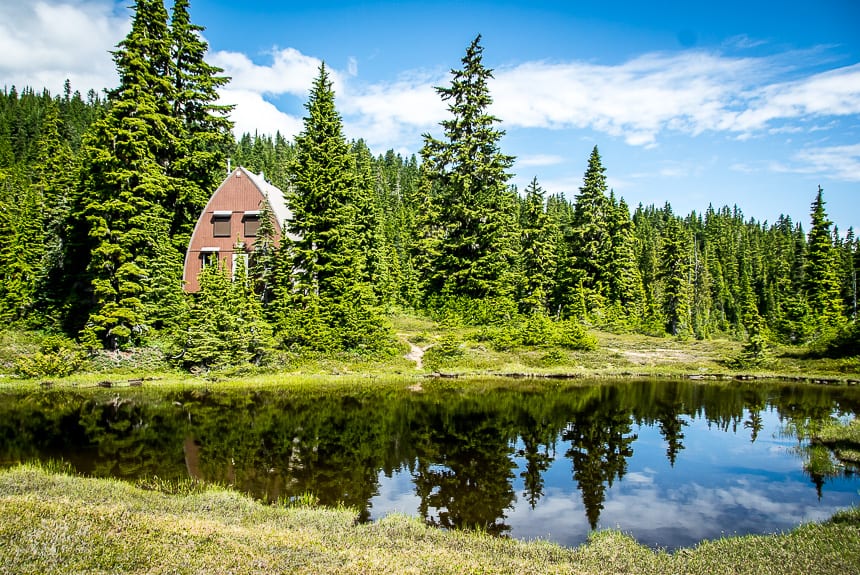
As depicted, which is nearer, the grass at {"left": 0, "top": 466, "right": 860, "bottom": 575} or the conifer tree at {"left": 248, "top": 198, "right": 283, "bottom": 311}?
the grass at {"left": 0, "top": 466, "right": 860, "bottom": 575}

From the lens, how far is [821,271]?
53.7 m

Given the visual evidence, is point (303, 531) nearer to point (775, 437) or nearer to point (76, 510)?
A: point (76, 510)

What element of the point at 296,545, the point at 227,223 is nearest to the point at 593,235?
the point at 227,223

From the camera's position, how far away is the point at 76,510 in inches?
379

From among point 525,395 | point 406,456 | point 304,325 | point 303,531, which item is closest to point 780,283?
point 525,395

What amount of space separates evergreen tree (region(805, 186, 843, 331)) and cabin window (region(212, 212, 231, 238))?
2248 inches

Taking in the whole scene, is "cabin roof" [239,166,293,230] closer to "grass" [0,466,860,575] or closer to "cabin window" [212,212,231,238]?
"cabin window" [212,212,231,238]

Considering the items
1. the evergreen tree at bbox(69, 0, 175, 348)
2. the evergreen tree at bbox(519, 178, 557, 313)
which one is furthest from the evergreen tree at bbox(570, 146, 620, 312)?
the evergreen tree at bbox(69, 0, 175, 348)

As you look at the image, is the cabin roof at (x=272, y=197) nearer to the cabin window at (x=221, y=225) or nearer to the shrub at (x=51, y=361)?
the cabin window at (x=221, y=225)

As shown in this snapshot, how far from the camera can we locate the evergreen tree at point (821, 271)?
53.5 meters

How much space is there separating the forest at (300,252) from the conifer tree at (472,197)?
173mm

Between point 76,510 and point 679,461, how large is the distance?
17261 mm

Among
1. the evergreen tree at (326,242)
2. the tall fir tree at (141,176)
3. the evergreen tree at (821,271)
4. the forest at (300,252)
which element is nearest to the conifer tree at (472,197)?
the forest at (300,252)

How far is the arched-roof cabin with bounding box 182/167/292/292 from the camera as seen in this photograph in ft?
142
